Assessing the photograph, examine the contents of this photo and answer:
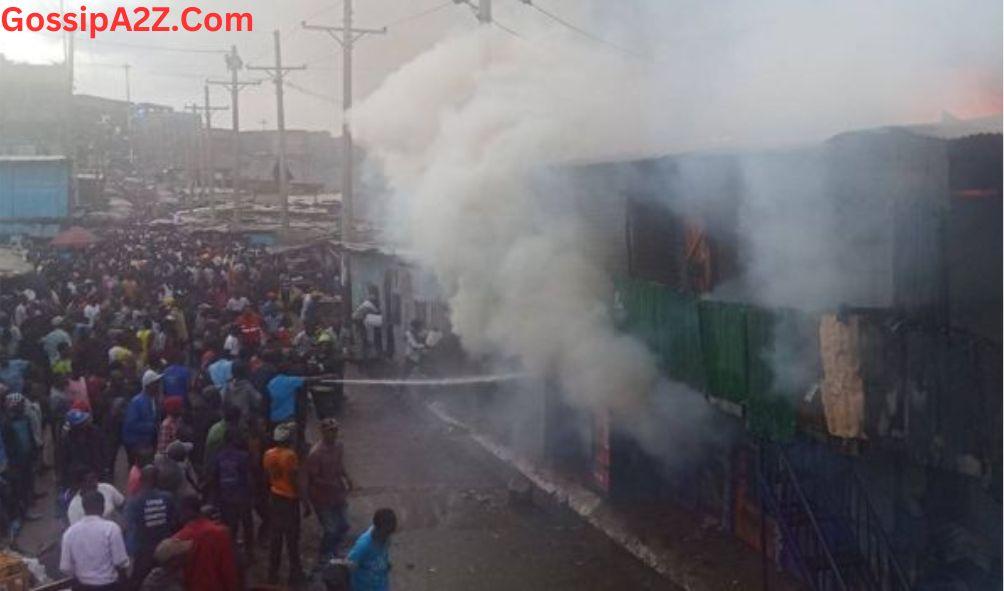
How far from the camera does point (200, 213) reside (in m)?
43.2

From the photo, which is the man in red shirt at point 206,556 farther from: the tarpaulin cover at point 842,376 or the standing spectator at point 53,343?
the standing spectator at point 53,343

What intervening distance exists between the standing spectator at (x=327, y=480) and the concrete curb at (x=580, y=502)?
2.50 metres

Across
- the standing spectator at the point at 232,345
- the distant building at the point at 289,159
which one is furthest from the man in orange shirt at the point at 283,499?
the distant building at the point at 289,159

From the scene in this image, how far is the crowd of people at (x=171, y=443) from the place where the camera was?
222 inches

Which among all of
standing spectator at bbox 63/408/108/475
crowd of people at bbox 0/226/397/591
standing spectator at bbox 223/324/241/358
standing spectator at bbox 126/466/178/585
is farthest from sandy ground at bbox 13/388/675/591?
standing spectator at bbox 223/324/241/358

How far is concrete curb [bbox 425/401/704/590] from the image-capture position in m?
8.05

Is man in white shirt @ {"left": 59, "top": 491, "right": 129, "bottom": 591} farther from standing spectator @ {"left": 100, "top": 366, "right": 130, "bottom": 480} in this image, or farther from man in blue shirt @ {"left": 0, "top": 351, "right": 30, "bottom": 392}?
man in blue shirt @ {"left": 0, "top": 351, "right": 30, "bottom": 392}

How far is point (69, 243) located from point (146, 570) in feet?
73.6

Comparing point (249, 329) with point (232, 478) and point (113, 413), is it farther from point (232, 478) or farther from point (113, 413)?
point (232, 478)

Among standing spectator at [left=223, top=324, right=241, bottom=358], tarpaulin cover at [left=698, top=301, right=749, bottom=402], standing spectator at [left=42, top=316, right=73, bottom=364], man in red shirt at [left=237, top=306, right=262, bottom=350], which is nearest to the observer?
tarpaulin cover at [left=698, top=301, right=749, bottom=402]

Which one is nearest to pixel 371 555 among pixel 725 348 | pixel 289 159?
pixel 725 348

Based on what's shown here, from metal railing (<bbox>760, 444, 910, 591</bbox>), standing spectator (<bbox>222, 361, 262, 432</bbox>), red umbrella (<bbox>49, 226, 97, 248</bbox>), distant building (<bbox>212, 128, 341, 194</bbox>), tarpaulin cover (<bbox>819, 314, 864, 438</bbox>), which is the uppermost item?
distant building (<bbox>212, 128, 341, 194</bbox>)

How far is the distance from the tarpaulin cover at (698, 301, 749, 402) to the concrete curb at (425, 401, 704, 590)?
153 centimetres

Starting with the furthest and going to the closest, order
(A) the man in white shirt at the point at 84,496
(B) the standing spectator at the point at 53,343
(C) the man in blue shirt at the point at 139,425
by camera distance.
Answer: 1. (B) the standing spectator at the point at 53,343
2. (C) the man in blue shirt at the point at 139,425
3. (A) the man in white shirt at the point at 84,496
